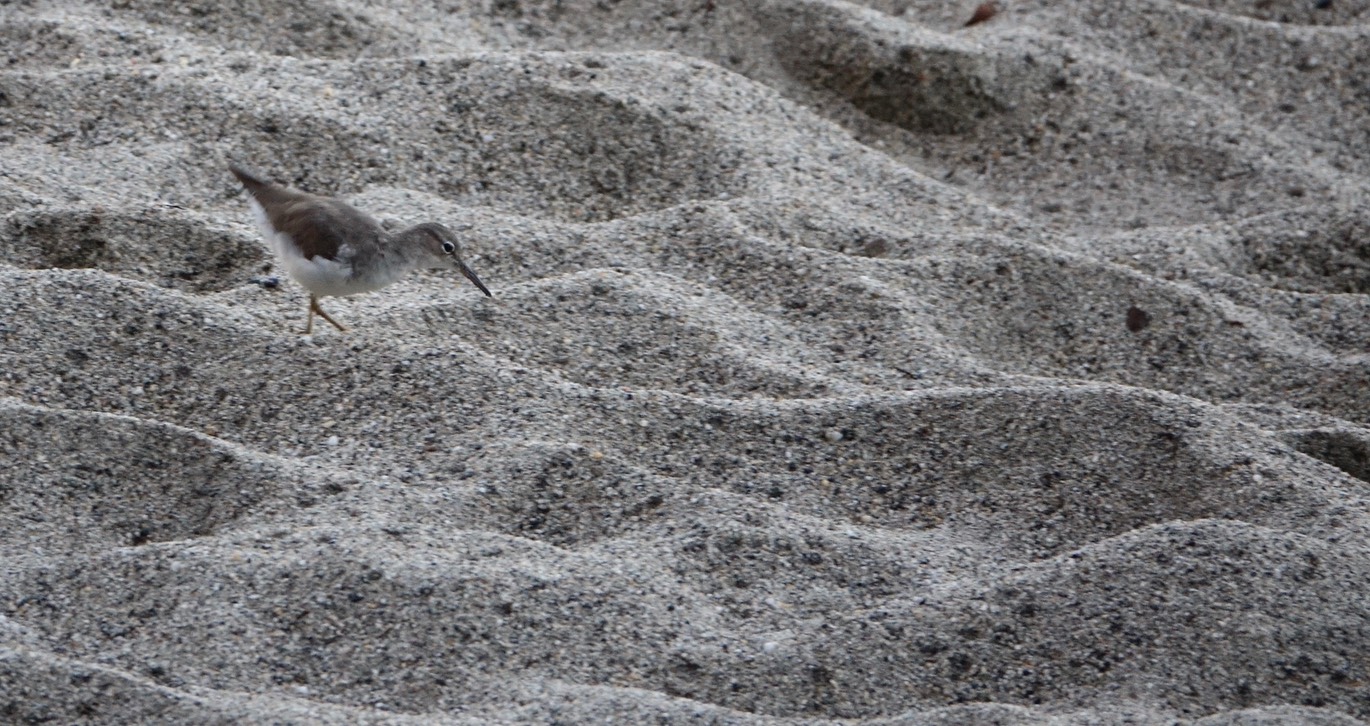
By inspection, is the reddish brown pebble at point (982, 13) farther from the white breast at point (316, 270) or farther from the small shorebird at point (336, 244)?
the white breast at point (316, 270)

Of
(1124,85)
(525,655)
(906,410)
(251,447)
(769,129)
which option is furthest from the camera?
(1124,85)

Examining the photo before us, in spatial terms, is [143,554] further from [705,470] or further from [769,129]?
[769,129]

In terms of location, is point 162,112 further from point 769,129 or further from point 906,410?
point 906,410

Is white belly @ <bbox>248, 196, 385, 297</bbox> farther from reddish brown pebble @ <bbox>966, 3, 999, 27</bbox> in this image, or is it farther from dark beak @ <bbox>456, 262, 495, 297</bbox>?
reddish brown pebble @ <bbox>966, 3, 999, 27</bbox>

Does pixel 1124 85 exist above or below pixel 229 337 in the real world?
above

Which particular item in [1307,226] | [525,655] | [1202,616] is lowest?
[525,655]

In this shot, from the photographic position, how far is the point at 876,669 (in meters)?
2.70

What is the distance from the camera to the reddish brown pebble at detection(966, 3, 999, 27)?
5.11 meters

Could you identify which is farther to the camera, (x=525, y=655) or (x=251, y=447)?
(x=251, y=447)

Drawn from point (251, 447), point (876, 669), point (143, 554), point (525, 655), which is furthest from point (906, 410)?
point (143, 554)

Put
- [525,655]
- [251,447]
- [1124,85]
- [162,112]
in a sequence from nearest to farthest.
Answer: [525,655], [251,447], [162,112], [1124,85]

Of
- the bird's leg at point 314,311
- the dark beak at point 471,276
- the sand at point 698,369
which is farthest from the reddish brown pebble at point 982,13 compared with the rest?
the bird's leg at point 314,311

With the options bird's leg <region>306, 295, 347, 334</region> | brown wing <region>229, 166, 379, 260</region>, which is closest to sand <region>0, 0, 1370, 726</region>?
bird's leg <region>306, 295, 347, 334</region>

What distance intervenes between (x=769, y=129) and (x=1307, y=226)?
5.12 ft
